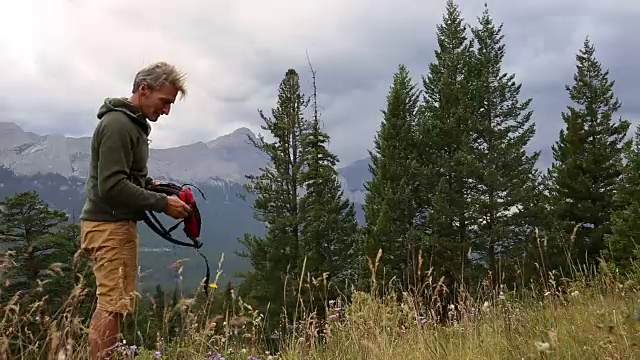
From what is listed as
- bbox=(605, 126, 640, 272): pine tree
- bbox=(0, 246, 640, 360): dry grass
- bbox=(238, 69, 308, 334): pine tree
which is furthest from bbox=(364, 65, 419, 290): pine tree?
bbox=(0, 246, 640, 360): dry grass

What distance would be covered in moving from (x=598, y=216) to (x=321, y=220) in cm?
1290

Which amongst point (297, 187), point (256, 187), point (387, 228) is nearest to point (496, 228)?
point (387, 228)

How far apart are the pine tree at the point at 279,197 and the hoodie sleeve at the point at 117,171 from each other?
843 inches

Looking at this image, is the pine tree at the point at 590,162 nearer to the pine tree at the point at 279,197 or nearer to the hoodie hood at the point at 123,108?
the pine tree at the point at 279,197

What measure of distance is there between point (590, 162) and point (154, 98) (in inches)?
1022

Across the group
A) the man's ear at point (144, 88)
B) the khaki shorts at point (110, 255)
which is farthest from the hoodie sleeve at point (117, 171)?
the man's ear at point (144, 88)

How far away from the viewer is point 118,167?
2.98 meters

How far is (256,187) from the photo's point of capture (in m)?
24.9

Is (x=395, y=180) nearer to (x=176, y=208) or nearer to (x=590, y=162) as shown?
(x=590, y=162)

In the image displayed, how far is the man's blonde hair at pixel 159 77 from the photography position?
3.25 m

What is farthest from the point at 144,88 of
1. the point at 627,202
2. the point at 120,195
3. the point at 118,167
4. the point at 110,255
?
the point at 627,202

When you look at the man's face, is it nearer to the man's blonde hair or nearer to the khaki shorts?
the man's blonde hair

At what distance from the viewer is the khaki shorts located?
9.96 ft

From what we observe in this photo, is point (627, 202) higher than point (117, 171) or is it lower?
higher
